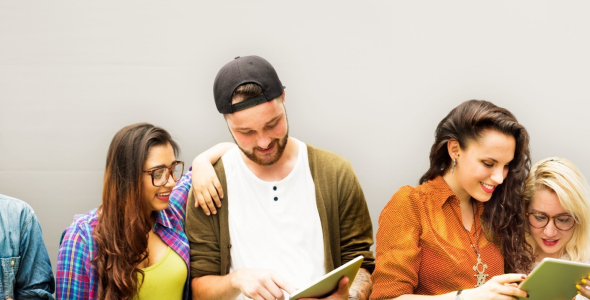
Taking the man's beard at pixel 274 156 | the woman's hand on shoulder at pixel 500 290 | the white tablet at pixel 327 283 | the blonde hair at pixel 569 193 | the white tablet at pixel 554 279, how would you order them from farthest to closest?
1. the blonde hair at pixel 569 193
2. the man's beard at pixel 274 156
3. the woman's hand on shoulder at pixel 500 290
4. the white tablet at pixel 554 279
5. the white tablet at pixel 327 283

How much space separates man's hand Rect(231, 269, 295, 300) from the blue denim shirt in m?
0.82

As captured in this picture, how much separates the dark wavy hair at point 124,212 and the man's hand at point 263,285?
444mm

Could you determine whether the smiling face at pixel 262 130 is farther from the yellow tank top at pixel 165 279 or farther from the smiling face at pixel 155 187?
the yellow tank top at pixel 165 279

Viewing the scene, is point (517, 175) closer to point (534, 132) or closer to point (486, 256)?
point (486, 256)

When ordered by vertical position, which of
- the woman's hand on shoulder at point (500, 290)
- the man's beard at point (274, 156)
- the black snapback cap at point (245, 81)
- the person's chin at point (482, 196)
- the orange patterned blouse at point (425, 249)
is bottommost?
the woman's hand on shoulder at point (500, 290)

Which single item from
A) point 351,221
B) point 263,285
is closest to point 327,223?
point 351,221

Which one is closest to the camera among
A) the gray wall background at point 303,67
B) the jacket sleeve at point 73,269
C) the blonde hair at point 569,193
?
the jacket sleeve at point 73,269

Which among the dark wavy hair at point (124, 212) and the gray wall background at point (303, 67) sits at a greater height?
the gray wall background at point (303, 67)

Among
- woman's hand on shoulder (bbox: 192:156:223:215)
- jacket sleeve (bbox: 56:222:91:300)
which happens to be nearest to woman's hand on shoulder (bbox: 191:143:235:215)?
woman's hand on shoulder (bbox: 192:156:223:215)

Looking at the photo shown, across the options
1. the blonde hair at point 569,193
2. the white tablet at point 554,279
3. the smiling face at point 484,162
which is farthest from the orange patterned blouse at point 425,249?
the blonde hair at point 569,193

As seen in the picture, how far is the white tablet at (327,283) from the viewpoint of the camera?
5.52ft

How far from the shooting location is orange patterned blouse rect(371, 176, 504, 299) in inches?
82.9

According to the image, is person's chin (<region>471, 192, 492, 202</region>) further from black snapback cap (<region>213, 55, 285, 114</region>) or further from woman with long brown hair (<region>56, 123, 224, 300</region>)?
woman with long brown hair (<region>56, 123, 224, 300</region>)

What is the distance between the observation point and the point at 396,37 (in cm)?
281
